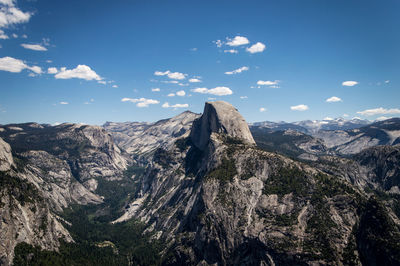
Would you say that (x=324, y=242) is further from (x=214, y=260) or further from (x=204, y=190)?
(x=204, y=190)

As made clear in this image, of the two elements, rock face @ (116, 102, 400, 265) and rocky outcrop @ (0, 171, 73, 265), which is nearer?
rock face @ (116, 102, 400, 265)

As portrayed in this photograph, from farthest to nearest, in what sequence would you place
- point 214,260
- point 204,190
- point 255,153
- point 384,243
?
point 255,153 → point 204,190 → point 214,260 → point 384,243

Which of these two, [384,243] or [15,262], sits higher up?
[384,243]

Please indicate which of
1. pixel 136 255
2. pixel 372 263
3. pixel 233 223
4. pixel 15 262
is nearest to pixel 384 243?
pixel 372 263

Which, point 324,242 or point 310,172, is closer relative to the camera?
point 324,242

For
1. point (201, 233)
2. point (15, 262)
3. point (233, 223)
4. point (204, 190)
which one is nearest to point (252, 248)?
point (233, 223)

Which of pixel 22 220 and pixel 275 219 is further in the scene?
pixel 22 220

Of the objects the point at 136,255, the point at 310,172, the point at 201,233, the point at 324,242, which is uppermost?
the point at 310,172

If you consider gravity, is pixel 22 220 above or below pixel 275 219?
below

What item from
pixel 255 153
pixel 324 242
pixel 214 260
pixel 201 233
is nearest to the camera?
pixel 324 242

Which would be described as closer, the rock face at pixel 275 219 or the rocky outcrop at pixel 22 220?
the rock face at pixel 275 219
